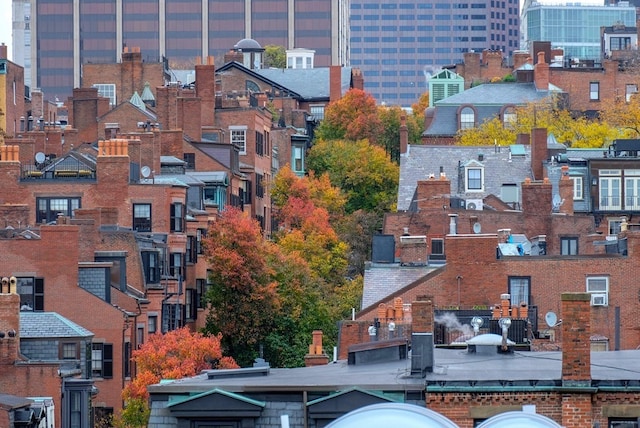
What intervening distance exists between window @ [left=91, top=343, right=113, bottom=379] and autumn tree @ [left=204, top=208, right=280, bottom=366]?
1464 cm

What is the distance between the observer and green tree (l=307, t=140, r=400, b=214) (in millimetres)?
140125

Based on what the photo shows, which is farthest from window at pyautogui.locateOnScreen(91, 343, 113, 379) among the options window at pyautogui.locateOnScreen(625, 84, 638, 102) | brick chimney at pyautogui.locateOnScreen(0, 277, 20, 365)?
window at pyautogui.locateOnScreen(625, 84, 638, 102)

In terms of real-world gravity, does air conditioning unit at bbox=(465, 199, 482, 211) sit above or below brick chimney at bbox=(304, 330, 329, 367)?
above

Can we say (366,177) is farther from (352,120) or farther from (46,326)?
(46,326)

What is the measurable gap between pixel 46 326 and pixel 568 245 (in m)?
25.2

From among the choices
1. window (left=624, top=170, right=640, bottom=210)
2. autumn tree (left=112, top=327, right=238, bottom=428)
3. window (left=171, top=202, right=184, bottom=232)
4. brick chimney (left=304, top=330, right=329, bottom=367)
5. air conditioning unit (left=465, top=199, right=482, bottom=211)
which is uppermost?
window (left=624, top=170, right=640, bottom=210)

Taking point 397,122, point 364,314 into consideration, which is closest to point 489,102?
point 397,122

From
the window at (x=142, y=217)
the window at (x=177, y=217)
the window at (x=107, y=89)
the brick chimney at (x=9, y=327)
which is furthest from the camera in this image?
the window at (x=107, y=89)

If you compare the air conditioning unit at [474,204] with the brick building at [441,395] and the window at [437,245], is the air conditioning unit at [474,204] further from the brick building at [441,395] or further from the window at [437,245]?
the brick building at [441,395]

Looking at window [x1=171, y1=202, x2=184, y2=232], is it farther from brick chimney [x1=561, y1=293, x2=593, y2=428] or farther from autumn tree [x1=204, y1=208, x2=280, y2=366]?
brick chimney [x1=561, y1=293, x2=593, y2=428]

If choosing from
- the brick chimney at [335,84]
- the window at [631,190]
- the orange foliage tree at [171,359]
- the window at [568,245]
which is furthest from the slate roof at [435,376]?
the brick chimney at [335,84]

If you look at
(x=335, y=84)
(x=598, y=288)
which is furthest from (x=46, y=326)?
(x=335, y=84)

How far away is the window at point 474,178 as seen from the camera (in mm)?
117125

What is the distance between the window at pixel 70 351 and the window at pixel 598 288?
727 inches
